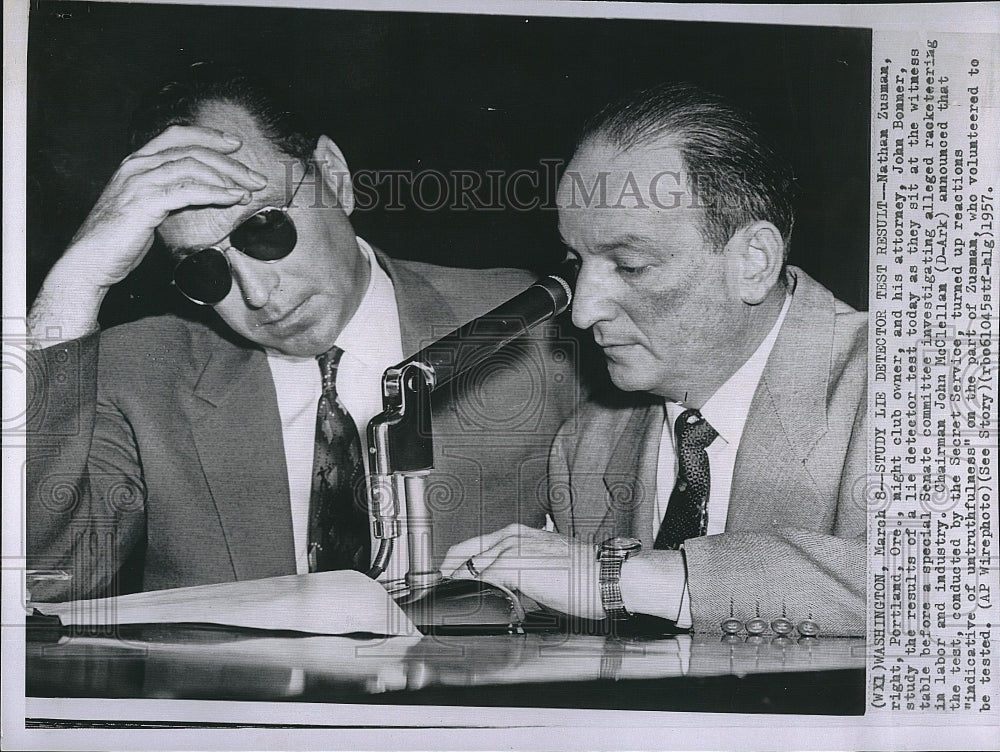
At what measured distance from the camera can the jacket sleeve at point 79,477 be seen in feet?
2.57

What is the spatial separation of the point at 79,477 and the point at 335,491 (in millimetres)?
295

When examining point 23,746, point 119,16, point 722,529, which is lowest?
point 23,746

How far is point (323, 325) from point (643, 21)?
517 mm

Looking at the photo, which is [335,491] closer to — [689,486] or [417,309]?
[417,309]

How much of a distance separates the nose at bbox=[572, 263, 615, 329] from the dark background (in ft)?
0.14

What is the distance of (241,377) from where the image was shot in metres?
0.79

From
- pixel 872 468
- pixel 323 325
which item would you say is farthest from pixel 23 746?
pixel 872 468

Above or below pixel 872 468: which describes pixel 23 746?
below

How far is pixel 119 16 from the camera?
2.60 feet

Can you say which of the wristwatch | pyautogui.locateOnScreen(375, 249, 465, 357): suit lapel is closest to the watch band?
the wristwatch

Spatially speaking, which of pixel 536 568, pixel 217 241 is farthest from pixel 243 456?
pixel 536 568

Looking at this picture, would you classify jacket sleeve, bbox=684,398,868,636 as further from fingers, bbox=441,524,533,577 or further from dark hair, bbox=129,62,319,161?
dark hair, bbox=129,62,319,161

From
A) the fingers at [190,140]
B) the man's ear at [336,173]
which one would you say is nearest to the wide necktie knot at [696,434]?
the man's ear at [336,173]

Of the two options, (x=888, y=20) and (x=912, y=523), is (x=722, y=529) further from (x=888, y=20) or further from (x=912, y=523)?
(x=888, y=20)
